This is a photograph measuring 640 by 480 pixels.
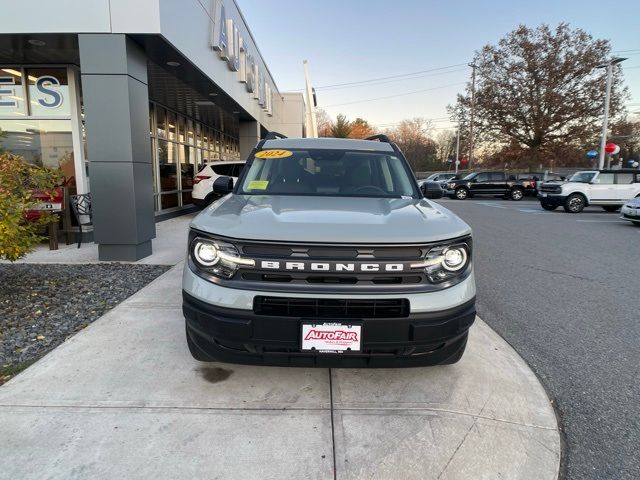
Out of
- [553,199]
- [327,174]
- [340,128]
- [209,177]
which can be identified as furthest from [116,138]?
[340,128]

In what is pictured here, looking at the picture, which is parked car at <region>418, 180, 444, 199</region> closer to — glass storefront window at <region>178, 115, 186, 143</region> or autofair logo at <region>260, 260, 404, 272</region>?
autofair logo at <region>260, 260, 404, 272</region>

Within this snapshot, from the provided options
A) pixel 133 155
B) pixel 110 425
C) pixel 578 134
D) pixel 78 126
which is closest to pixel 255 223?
pixel 110 425

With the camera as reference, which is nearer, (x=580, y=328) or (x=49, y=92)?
(x=580, y=328)

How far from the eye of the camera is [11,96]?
8.84 meters

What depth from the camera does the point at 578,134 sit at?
31.7m

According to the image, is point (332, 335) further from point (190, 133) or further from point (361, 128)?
point (361, 128)

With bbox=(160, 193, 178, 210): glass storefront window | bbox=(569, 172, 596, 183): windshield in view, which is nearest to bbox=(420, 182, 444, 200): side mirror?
bbox=(160, 193, 178, 210): glass storefront window

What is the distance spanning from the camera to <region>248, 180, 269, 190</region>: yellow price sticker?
12.6 ft

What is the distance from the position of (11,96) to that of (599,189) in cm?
1940

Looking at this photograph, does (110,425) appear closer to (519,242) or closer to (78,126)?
(78,126)

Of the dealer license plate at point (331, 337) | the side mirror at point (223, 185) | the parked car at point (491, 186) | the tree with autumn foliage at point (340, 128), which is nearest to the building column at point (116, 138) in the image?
the side mirror at point (223, 185)

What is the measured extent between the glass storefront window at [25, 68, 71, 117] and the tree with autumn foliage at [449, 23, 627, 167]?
3232 cm

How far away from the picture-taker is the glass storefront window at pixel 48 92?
8.75 metres

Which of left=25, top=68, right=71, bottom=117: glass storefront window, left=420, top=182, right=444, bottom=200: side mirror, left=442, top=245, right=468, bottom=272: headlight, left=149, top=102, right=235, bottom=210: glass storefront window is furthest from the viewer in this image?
left=149, top=102, right=235, bottom=210: glass storefront window
